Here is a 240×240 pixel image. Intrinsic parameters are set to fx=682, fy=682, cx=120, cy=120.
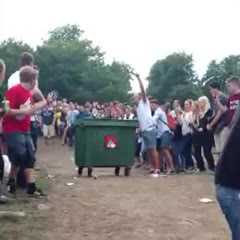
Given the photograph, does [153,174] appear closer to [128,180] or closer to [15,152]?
[128,180]

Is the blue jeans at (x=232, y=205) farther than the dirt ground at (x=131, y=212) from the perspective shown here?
No

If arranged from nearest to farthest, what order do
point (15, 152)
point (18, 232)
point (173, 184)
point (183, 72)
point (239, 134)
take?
1. point (239, 134)
2. point (18, 232)
3. point (15, 152)
4. point (173, 184)
5. point (183, 72)

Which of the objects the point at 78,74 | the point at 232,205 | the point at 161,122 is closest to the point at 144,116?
the point at 161,122

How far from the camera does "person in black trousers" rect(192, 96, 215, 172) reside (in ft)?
47.9

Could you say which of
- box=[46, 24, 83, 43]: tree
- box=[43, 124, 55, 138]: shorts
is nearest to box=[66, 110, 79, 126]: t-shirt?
box=[43, 124, 55, 138]: shorts

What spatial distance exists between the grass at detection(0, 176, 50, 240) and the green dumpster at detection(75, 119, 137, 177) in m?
4.69

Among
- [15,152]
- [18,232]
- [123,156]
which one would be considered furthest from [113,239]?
[123,156]

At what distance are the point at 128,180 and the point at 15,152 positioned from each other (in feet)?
13.3

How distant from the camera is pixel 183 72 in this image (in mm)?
73688

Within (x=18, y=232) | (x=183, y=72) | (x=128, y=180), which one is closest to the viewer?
(x=18, y=232)

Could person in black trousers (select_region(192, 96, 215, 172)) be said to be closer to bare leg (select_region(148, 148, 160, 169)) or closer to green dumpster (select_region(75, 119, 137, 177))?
bare leg (select_region(148, 148, 160, 169))

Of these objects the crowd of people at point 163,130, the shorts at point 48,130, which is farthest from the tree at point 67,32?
the crowd of people at point 163,130

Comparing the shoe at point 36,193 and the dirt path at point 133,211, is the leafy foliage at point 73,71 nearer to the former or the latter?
the dirt path at point 133,211

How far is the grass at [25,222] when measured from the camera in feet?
23.4
